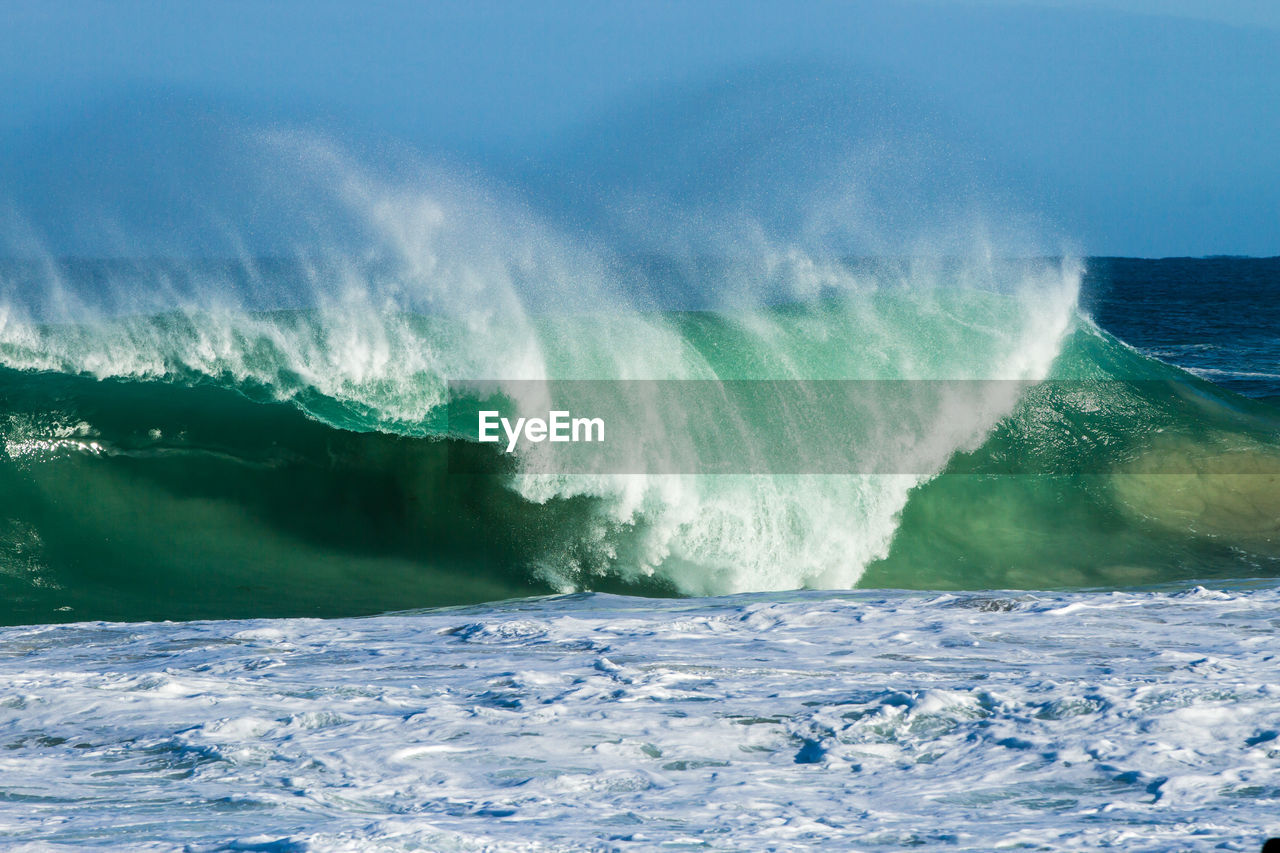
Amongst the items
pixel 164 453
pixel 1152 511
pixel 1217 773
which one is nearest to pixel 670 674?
pixel 1217 773

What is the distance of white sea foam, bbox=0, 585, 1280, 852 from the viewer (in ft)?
9.71

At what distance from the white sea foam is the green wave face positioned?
2.31 metres

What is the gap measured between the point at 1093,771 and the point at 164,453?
7.49m

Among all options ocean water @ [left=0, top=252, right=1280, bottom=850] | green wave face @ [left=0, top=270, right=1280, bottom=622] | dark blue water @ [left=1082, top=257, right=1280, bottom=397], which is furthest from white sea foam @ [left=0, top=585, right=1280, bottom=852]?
dark blue water @ [left=1082, top=257, right=1280, bottom=397]

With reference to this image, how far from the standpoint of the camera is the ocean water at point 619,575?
321cm

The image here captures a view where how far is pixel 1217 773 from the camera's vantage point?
10.7 ft

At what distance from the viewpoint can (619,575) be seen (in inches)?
310

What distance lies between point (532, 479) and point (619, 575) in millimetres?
1232

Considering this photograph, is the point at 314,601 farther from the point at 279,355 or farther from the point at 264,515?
the point at 279,355

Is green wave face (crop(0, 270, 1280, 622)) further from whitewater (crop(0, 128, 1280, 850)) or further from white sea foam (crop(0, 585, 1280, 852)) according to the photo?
white sea foam (crop(0, 585, 1280, 852))

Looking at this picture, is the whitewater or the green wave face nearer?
the whitewater

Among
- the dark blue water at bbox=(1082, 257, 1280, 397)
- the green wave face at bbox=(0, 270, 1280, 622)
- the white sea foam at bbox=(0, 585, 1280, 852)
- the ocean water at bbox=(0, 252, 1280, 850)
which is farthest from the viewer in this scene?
the dark blue water at bbox=(1082, 257, 1280, 397)

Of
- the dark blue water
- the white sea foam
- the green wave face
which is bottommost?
the white sea foam

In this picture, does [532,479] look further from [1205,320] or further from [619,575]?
[1205,320]
